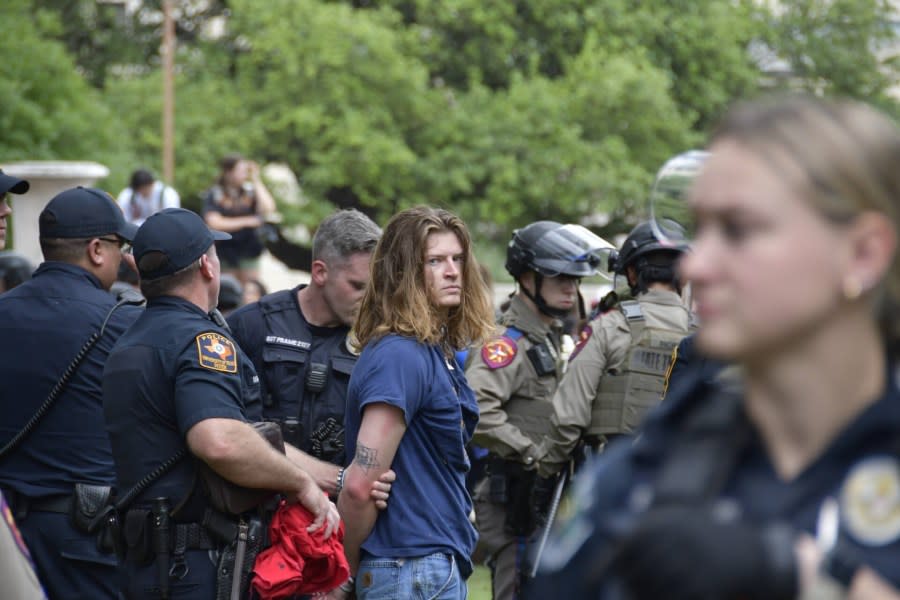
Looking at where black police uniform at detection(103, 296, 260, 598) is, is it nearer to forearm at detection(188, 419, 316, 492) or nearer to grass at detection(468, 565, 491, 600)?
forearm at detection(188, 419, 316, 492)

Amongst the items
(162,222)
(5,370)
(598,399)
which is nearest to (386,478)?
(162,222)

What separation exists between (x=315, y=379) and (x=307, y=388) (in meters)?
0.05

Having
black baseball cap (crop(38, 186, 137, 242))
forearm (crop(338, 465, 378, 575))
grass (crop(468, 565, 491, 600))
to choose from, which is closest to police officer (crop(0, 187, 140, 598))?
black baseball cap (crop(38, 186, 137, 242))

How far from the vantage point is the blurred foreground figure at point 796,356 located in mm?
1497

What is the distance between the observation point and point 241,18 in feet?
86.5

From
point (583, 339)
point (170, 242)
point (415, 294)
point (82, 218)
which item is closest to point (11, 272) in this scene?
point (82, 218)

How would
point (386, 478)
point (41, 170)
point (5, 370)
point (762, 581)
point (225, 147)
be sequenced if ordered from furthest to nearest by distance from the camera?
point (225, 147) → point (41, 170) → point (5, 370) → point (386, 478) → point (762, 581)

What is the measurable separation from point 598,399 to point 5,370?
2827 mm

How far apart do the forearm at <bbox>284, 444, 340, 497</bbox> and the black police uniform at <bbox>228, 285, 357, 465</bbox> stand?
262mm

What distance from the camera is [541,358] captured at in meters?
6.75

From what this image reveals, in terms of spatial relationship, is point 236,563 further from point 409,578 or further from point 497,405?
point 497,405

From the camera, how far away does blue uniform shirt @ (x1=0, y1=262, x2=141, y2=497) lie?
4.91 metres

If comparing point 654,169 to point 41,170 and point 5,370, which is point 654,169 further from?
point 5,370

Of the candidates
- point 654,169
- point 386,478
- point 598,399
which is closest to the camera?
point 386,478
